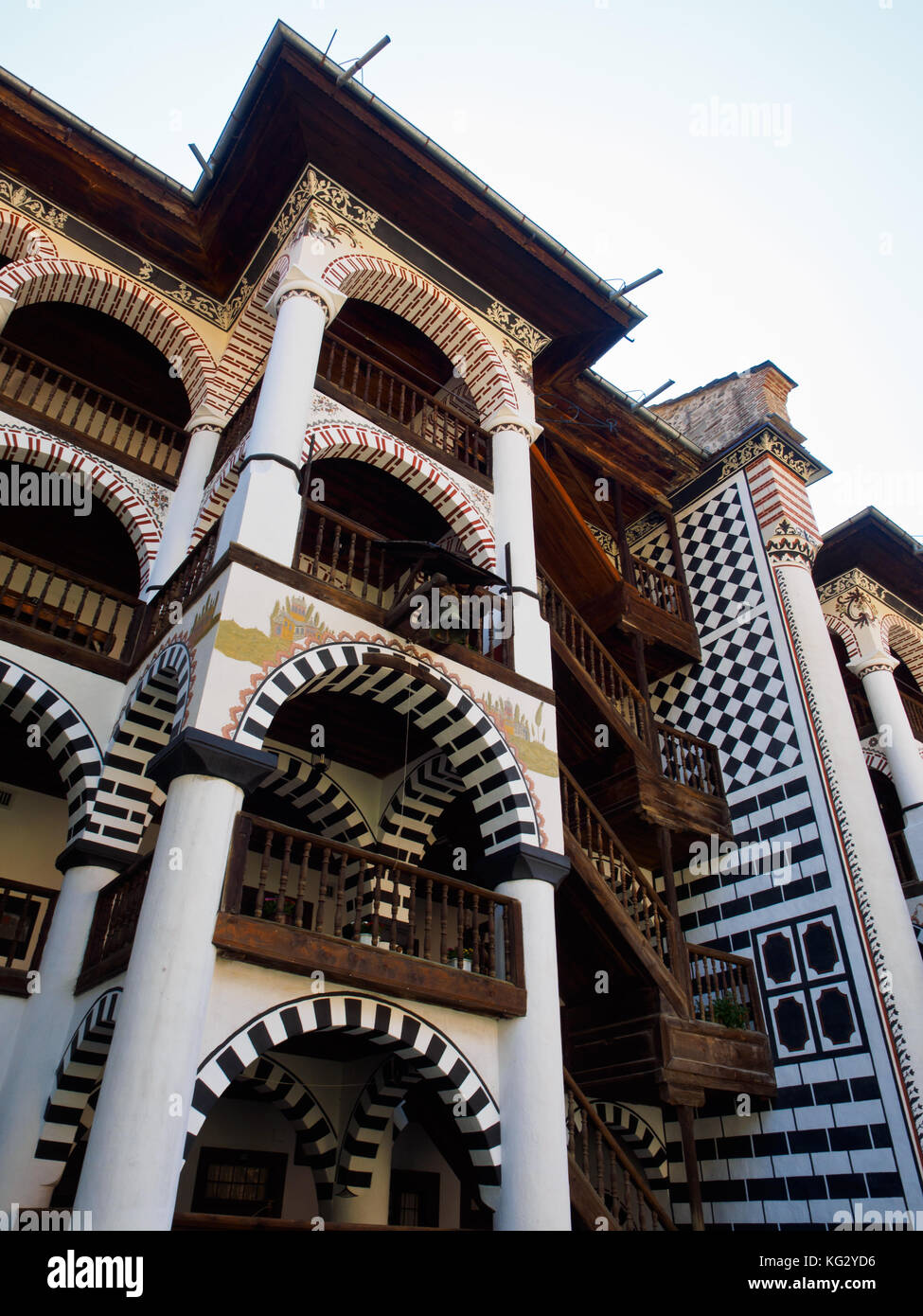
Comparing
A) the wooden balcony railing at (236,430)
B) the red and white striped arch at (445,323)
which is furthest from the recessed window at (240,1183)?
the red and white striped arch at (445,323)

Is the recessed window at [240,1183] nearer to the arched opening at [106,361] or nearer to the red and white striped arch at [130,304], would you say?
the arched opening at [106,361]

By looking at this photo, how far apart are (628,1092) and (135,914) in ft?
15.0

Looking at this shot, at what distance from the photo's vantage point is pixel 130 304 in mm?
9758

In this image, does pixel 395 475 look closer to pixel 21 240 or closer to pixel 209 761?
pixel 209 761

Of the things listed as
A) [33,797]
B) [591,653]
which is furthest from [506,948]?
[33,797]

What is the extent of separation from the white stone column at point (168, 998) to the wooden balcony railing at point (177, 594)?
6.30 feet

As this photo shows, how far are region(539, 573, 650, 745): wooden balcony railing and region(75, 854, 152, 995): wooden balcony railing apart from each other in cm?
489

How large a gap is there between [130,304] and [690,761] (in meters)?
7.92

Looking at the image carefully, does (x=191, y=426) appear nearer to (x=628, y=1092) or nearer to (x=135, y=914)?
(x=135, y=914)

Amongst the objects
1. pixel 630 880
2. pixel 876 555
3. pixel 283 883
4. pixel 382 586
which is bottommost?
pixel 283 883

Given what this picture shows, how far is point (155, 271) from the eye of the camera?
9961 millimetres

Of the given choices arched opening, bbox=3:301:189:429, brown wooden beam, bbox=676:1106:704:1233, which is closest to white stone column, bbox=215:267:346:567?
arched opening, bbox=3:301:189:429
